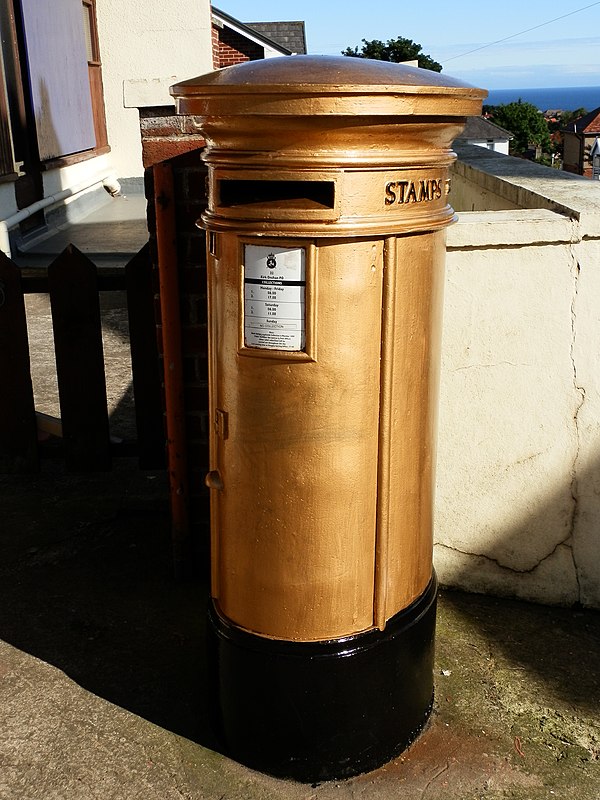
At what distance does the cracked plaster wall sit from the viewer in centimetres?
296

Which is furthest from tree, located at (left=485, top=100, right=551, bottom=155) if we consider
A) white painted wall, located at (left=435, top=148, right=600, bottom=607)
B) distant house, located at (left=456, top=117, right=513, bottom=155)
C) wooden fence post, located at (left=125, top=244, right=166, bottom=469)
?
white painted wall, located at (left=435, top=148, right=600, bottom=607)

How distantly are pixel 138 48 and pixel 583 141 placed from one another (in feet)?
159

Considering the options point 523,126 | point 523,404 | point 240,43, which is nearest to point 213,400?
point 523,404

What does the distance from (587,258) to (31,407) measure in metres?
2.74

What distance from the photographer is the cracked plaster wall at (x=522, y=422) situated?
2.96m

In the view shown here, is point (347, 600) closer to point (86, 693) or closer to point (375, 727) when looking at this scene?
point (375, 727)

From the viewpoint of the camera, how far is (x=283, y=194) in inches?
79.8

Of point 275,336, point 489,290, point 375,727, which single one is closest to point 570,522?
point 489,290

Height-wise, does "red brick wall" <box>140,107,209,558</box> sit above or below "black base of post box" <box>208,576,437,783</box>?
above

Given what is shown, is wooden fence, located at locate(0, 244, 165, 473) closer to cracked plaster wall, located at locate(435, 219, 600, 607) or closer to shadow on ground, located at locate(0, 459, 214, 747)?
shadow on ground, located at locate(0, 459, 214, 747)

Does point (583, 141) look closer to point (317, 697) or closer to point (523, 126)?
point (523, 126)

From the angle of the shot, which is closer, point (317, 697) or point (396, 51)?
point (317, 697)

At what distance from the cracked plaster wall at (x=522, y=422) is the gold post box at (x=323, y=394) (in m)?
0.66

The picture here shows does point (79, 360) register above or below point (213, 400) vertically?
below
